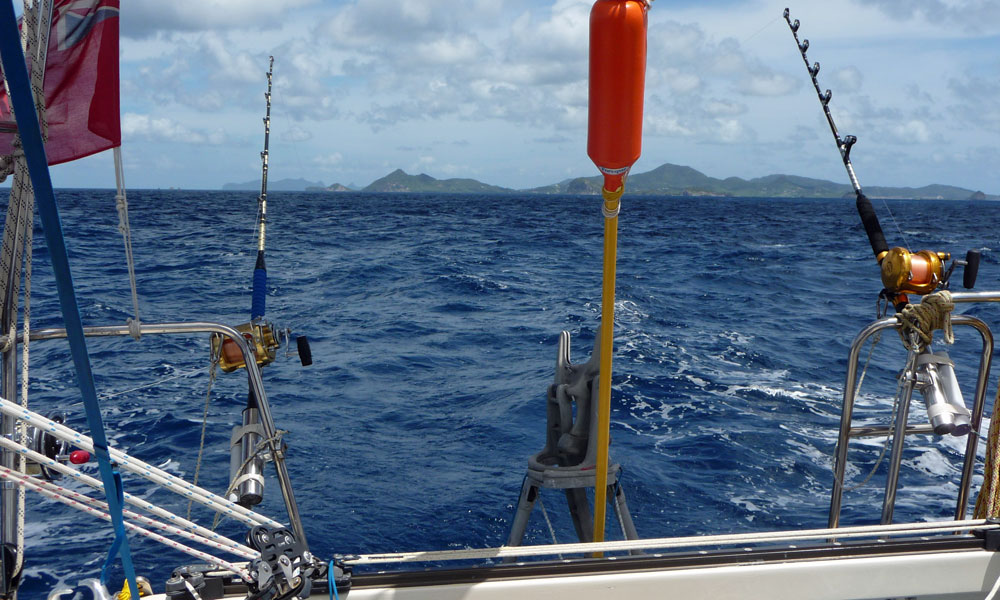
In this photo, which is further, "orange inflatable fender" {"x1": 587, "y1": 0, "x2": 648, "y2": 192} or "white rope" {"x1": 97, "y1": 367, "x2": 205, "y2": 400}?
"white rope" {"x1": 97, "y1": 367, "x2": 205, "y2": 400}

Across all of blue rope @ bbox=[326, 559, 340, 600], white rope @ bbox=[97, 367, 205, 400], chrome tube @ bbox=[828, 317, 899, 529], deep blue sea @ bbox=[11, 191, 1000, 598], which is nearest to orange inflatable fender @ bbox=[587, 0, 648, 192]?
chrome tube @ bbox=[828, 317, 899, 529]

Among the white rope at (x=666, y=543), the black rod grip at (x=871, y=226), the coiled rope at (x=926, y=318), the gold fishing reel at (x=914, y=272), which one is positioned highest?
the black rod grip at (x=871, y=226)

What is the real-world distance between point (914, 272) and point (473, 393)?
601cm

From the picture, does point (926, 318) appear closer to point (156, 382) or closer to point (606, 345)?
point (606, 345)

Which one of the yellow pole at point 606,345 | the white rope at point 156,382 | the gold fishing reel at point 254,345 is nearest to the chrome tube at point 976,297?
the yellow pole at point 606,345

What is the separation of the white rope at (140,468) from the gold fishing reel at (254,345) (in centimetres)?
63

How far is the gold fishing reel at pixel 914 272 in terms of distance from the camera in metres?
2.66

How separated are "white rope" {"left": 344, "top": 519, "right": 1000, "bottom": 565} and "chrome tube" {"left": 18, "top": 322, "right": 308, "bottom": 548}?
1.17ft

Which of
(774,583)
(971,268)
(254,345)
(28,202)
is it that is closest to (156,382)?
(254,345)

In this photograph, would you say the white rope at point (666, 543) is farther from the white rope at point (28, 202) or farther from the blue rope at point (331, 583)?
the white rope at point (28, 202)

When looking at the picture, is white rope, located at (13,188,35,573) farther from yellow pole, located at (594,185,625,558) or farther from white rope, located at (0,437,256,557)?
yellow pole, located at (594,185,625,558)

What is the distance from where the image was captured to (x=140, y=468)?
6.72ft

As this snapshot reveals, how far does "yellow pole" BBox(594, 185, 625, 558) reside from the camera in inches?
85.1

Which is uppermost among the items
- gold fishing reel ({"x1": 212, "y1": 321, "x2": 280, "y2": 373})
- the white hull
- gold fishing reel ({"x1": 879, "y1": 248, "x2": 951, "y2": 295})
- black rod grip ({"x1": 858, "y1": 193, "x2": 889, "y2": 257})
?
black rod grip ({"x1": 858, "y1": 193, "x2": 889, "y2": 257})
